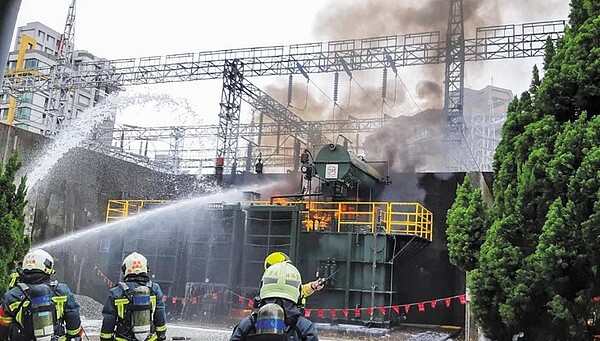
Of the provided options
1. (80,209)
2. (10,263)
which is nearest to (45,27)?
(80,209)

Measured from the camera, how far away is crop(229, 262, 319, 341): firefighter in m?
2.96

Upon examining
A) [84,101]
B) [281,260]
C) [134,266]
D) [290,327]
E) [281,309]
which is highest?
[84,101]

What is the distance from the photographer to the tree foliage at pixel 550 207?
5.02m

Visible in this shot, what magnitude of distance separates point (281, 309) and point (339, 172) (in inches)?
547

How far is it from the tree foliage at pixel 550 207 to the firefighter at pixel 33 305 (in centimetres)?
429

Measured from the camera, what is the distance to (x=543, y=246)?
16.8ft

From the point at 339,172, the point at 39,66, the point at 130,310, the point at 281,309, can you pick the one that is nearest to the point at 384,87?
the point at 339,172

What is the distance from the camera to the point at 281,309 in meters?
2.99

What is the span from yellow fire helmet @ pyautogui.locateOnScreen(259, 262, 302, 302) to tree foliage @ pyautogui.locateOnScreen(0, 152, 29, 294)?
245 inches

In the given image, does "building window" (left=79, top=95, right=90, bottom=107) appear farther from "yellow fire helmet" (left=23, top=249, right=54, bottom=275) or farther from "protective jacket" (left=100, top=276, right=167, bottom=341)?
"protective jacket" (left=100, top=276, right=167, bottom=341)

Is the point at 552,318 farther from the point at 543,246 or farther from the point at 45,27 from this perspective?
the point at 45,27

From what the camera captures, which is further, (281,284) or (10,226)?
(10,226)

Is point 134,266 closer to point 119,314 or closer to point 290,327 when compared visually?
point 119,314

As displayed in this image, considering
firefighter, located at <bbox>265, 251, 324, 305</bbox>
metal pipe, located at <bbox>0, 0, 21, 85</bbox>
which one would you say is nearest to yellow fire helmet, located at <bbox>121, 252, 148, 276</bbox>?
firefighter, located at <bbox>265, 251, 324, 305</bbox>
